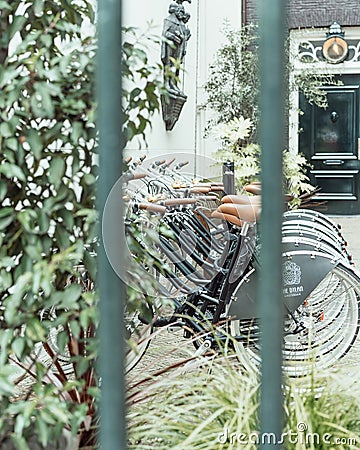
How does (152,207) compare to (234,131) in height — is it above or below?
below

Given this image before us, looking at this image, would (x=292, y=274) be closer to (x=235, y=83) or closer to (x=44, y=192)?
(x=44, y=192)

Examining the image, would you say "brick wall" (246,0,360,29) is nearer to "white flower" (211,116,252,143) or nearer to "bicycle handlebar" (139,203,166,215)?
"white flower" (211,116,252,143)

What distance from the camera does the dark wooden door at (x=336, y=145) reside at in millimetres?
11594

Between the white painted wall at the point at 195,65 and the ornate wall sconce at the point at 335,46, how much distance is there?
1.27m

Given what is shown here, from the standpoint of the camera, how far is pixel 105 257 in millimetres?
770

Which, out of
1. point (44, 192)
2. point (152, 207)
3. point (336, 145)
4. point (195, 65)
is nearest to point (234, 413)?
point (44, 192)

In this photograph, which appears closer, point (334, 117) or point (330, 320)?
point (330, 320)

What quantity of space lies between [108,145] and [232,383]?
1510 millimetres

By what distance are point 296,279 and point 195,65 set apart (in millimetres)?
6550

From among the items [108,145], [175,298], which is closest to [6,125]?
[108,145]
